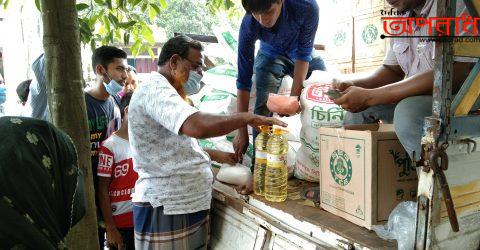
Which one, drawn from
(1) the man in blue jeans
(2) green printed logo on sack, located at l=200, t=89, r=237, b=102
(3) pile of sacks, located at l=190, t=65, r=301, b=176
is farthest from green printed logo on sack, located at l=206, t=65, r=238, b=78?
(1) the man in blue jeans

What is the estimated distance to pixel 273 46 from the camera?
2.52 meters

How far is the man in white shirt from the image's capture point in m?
1.69

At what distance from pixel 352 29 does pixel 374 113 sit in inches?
73.0

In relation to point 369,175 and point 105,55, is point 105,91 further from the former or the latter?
point 369,175

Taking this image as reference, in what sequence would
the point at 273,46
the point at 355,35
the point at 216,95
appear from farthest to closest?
the point at 355,35, the point at 216,95, the point at 273,46

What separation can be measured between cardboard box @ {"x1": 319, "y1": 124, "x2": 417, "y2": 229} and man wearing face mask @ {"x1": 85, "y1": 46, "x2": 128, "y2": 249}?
175cm

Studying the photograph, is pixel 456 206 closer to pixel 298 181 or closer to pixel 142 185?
pixel 298 181

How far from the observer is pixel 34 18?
19.3 ft

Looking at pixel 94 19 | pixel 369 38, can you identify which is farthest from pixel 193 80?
pixel 369 38

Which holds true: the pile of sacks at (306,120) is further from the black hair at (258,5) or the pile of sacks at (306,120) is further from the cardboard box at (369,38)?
the cardboard box at (369,38)

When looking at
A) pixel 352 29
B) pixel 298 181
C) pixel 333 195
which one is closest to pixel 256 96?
pixel 298 181

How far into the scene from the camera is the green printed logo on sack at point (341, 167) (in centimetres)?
152

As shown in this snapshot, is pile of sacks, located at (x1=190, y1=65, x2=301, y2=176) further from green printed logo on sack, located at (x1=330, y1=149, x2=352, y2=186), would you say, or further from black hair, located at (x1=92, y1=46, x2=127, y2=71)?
black hair, located at (x1=92, y1=46, x2=127, y2=71)

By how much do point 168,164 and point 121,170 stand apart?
0.70 meters
